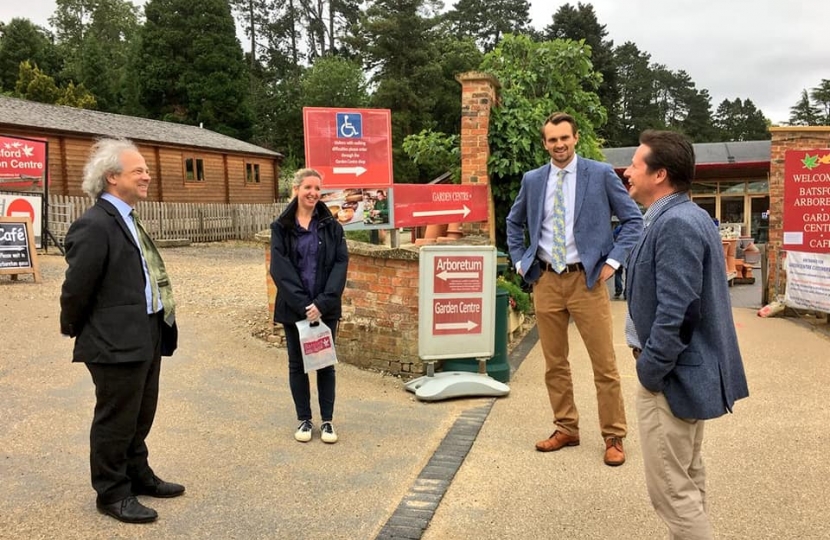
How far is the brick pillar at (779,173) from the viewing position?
31.0 ft

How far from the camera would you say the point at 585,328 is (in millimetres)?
4047

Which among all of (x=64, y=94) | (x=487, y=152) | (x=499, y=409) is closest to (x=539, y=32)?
(x=64, y=94)

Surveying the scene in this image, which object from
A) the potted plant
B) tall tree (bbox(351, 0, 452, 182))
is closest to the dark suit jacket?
the potted plant

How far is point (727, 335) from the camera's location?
2.37 metres

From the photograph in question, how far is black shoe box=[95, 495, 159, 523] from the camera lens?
10.00 ft

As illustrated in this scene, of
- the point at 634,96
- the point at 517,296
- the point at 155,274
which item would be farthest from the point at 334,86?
the point at 155,274

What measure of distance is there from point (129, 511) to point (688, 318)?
265 centimetres

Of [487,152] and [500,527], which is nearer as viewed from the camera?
[500,527]

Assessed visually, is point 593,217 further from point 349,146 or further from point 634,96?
point 634,96

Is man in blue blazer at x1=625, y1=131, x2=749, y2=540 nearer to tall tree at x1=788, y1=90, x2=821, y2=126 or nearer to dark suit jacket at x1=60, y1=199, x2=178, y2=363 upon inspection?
dark suit jacket at x1=60, y1=199, x2=178, y2=363

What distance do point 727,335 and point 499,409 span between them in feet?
9.48

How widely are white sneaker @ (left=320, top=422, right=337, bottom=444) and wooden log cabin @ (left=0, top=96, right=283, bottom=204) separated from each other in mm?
16447

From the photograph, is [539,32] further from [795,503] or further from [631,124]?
[795,503]

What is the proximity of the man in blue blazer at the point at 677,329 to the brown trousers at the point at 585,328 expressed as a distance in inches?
59.9
